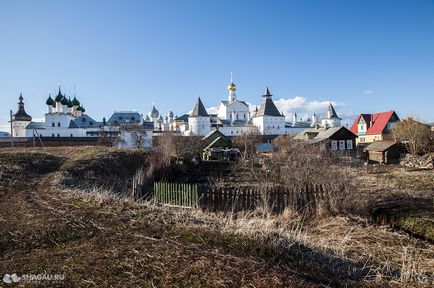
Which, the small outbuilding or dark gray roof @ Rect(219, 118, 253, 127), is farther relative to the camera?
dark gray roof @ Rect(219, 118, 253, 127)

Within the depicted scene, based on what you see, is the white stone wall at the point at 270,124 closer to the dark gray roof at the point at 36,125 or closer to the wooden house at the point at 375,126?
the wooden house at the point at 375,126

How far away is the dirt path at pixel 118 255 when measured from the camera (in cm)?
337

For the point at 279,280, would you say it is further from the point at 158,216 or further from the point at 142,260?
the point at 158,216

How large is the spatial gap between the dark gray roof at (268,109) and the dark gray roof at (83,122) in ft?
114

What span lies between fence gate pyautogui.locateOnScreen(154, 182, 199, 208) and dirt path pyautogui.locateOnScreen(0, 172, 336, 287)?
171 inches

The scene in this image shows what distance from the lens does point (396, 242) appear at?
24.4ft

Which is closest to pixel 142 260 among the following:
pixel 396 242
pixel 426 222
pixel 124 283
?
pixel 124 283

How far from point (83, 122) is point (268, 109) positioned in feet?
127

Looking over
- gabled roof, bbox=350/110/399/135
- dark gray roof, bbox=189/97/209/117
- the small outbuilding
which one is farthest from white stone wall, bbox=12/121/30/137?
gabled roof, bbox=350/110/399/135

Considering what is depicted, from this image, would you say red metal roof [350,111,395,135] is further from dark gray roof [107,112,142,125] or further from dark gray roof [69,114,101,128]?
dark gray roof [69,114,101,128]

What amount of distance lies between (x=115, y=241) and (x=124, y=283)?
134cm

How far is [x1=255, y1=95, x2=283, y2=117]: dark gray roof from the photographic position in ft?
234

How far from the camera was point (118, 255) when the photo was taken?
159 inches

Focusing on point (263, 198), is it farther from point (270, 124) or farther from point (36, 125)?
point (270, 124)
